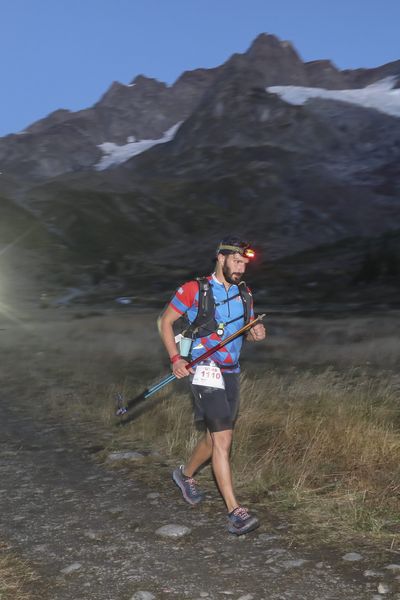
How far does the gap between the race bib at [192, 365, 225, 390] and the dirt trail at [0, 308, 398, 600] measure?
125 cm

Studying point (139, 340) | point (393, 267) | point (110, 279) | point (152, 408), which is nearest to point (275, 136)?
point (110, 279)

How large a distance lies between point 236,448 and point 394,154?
170812 mm

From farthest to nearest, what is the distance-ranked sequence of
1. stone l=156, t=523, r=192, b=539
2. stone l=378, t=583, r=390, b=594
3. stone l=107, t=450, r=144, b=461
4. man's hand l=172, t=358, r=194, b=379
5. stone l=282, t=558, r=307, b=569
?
stone l=107, t=450, r=144, b=461, man's hand l=172, t=358, r=194, b=379, stone l=156, t=523, r=192, b=539, stone l=282, t=558, r=307, b=569, stone l=378, t=583, r=390, b=594

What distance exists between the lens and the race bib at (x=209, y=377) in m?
5.84

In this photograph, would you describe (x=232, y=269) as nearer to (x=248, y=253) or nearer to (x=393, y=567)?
(x=248, y=253)

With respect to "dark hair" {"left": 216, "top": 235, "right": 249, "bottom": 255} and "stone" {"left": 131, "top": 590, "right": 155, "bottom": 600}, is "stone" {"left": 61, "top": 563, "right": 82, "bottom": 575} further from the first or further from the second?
"dark hair" {"left": 216, "top": 235, "right": 249, "bottom": 255}

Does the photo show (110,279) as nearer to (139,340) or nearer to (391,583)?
(139,340)

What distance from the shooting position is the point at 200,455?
251 inches

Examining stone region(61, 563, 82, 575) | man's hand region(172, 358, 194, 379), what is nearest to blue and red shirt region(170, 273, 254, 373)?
man's hand region(172, 358, 194, 379)

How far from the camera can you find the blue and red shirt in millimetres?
5961

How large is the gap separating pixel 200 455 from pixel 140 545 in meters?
1.12

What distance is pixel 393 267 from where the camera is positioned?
168 feet

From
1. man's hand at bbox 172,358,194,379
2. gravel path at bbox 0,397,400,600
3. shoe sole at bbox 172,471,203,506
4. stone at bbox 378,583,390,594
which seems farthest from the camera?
shoe sole at bbox 172,471,203,506

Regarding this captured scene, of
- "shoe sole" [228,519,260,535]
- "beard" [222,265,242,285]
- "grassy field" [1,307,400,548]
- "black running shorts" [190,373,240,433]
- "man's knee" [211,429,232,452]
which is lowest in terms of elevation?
"grassy field" [1,307,400,548]
